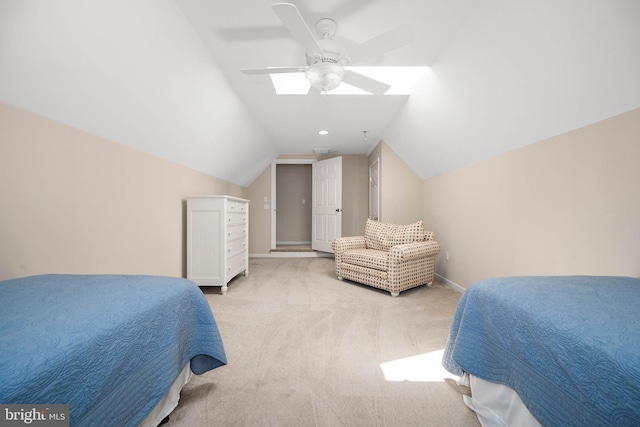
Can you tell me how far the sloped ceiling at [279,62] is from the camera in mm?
1343

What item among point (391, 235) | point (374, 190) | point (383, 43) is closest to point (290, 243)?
point (374, 190)

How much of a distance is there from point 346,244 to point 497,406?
9.16ft

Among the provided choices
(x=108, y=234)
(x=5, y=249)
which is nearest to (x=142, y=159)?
(x=108, y=234)

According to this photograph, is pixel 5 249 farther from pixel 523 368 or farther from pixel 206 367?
pixel 523 368

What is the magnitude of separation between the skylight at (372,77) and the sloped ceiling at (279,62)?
0.33ft

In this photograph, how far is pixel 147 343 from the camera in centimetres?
98

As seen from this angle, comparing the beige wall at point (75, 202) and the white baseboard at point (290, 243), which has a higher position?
the beige wall at point (75, 202)

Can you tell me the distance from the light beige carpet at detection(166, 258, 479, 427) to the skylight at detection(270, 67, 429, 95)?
7.70ft

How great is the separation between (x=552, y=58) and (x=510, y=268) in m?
1.66

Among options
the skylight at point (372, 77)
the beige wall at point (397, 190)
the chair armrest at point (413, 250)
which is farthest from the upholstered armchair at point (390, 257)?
the skylight at point (372, 77)

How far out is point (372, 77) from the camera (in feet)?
9.82

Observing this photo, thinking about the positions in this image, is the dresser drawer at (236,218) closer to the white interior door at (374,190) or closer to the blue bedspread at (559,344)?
the white interior door at (374,190)

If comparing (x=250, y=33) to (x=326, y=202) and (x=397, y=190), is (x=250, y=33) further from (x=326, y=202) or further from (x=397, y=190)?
(x=326, y=202)

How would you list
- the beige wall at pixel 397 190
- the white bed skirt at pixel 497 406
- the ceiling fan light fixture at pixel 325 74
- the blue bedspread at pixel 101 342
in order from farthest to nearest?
the beige wall at pixel 397 190
the ceiling fan light fixture at pixel 325 74
the white bed skirt at pixel 497 406
the blue bedspread at pixel 101 342
